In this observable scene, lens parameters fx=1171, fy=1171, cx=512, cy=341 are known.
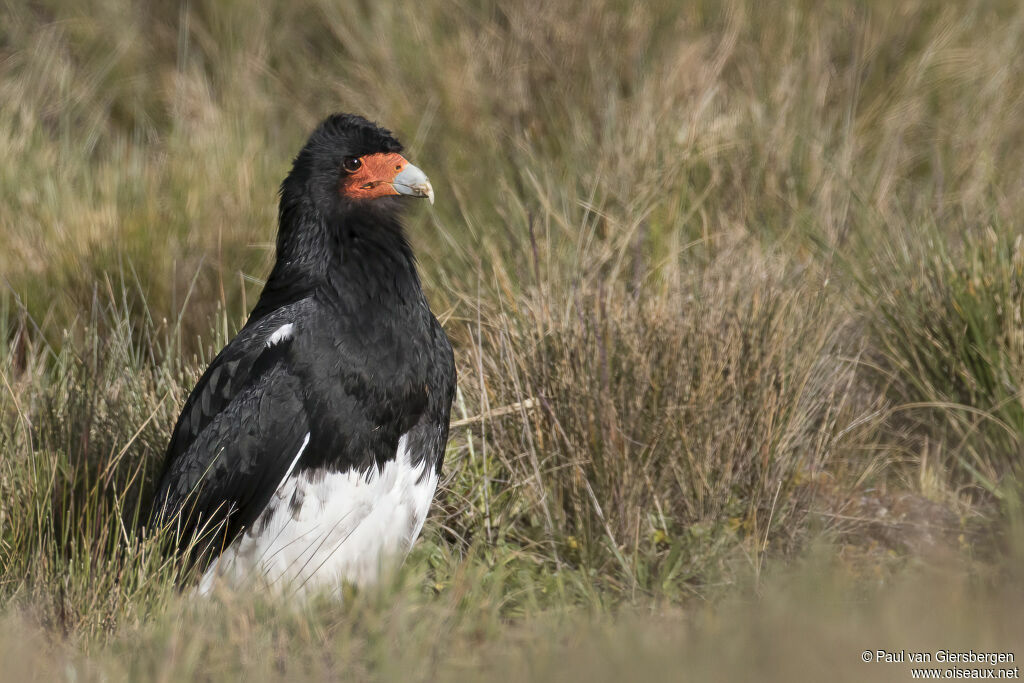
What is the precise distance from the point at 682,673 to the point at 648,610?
88 cm

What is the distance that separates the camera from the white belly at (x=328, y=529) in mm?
3637

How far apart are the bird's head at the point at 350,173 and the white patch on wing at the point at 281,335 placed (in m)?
0.48

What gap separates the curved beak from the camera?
3943 millimetres

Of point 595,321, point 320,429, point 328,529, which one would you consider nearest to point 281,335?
point 320,429

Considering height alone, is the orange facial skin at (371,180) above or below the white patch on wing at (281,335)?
above

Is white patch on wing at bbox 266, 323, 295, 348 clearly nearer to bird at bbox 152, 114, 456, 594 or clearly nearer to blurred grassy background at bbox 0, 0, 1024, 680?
bird at bbox 152, 114, 456, 594

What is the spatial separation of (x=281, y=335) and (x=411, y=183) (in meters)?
0.70

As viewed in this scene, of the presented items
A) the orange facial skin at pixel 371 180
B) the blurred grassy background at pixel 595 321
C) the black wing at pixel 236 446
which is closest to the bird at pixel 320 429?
the black wing at pixel 236 446

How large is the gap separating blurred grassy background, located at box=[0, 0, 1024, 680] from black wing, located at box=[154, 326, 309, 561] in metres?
0.20

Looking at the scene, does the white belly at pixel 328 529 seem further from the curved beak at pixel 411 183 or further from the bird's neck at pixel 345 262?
the curved beak at pixel 411 183

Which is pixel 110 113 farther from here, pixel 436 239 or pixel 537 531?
pixel 537 531

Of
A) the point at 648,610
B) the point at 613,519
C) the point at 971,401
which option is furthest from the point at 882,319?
the point at 648,610

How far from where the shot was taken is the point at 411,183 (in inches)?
156

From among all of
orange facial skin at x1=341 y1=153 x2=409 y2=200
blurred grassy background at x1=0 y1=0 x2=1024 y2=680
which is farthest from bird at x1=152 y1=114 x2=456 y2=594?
blurred grassy background at x1=0 y1=0 x2=1024 y2=680
